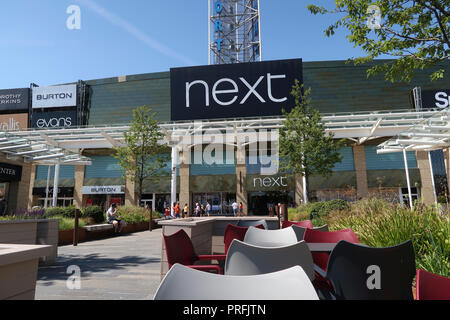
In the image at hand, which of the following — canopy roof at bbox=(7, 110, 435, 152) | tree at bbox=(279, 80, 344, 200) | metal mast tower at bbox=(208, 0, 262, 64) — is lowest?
tree at bbox=(279, 80, 344, 200)

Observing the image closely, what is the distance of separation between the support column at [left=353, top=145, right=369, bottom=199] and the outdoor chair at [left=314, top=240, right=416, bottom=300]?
1032 inches

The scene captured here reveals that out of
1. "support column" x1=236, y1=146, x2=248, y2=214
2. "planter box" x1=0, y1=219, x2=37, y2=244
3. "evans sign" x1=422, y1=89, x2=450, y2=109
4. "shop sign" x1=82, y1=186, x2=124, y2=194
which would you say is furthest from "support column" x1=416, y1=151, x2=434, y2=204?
"planter box" x1=0, y1=219, x2=37, y2=244

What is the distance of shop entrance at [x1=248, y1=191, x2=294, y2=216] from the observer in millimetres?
27328

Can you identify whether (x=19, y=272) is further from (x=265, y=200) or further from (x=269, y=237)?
(x=265, y=200)

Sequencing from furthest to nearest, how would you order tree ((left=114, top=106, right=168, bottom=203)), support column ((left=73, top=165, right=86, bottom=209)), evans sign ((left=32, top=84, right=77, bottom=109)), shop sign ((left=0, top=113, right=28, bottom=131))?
shop sign ((left=0, top=113, right=28, bottom=131))
evans sign ((left=32, top=84, right=77, bottom=109))
support column ((left=73, top=165, right=86, bottom=209))
tree ((left=114, top=106, right=168, bottom=203))

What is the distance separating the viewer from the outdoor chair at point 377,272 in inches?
89.9

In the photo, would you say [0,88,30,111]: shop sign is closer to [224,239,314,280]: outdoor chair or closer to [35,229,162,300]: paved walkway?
[35,229,162,300]: paved walkway

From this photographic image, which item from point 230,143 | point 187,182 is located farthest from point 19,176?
point 230,143

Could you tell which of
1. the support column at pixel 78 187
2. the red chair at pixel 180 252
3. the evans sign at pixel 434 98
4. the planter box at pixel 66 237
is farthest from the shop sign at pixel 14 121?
the evans sign at pixel 434 98

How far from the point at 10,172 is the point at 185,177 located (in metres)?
15.1

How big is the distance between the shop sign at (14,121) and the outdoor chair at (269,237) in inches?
1626

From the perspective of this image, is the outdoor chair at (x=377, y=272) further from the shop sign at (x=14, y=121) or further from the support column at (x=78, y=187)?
the shop sign at (x=14, y=121)
